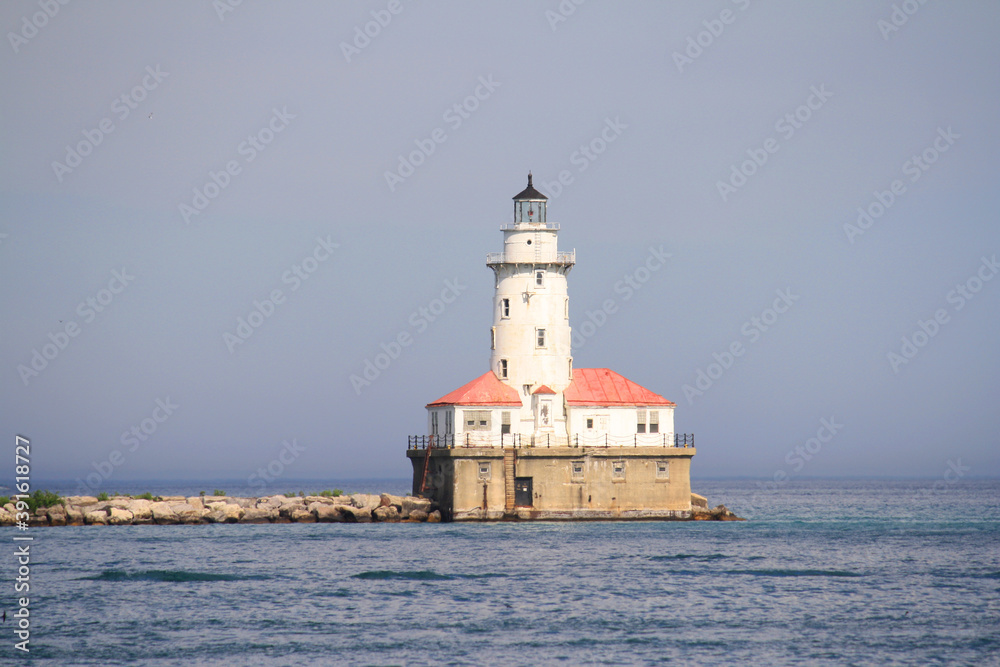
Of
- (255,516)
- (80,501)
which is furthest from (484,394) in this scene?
(80,501)

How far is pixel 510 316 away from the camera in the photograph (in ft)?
220

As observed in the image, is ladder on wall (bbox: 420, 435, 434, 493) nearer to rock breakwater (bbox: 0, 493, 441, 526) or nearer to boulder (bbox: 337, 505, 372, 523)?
rock breakwater (bbox: 0, 493, 441, 526)

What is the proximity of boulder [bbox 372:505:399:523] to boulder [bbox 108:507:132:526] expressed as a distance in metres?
11.8

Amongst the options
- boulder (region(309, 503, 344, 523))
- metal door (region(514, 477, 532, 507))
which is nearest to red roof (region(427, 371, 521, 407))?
metal door (region(514, 477, 532, 507))

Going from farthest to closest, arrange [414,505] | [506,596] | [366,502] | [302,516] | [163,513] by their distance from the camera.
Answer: [366,502]
[302,516]
[163,513]
[414,505]
[506,596]

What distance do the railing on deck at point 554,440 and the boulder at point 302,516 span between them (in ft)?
23.9

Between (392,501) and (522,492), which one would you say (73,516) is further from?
(522,492)

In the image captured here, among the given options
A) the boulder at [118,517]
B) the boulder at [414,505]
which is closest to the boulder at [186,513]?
the boulder at [118,517]

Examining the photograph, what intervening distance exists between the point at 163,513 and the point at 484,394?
16.6m

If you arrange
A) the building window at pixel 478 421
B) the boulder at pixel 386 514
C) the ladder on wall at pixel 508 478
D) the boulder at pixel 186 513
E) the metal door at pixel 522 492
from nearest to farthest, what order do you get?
the ladder on wall at pixel 508 478 < the metal door at pixel 522 492 < the building window at pixel 478 421 < the boulder at pixel 186 513 < the boulder at pixel 386 514

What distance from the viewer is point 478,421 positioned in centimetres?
6494

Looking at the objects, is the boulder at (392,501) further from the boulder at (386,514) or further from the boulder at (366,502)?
the boulder at (366,502)

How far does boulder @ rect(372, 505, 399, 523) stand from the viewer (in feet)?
221

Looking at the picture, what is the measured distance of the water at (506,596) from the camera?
33.4m
